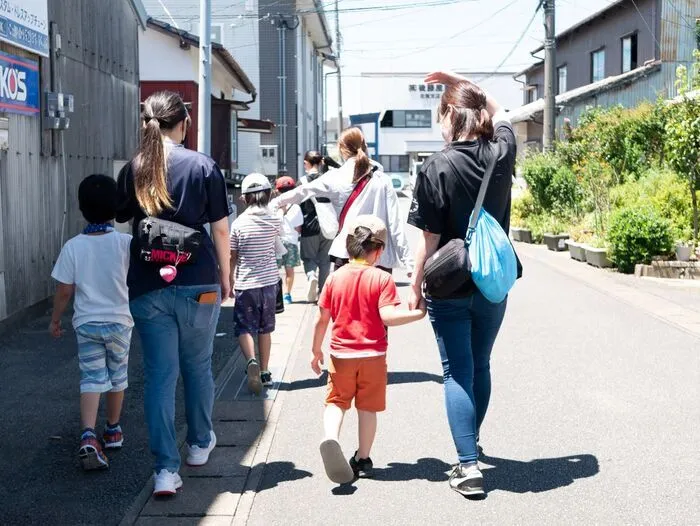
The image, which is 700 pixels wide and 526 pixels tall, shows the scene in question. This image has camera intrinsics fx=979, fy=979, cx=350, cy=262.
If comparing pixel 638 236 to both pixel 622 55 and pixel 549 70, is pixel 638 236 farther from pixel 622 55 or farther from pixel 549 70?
pixel 622 55

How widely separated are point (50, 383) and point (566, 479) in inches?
161

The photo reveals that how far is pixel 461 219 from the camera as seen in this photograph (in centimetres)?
471

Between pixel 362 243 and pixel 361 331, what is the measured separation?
45cm

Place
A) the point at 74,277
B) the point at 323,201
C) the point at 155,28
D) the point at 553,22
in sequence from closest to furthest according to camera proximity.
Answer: the point at 74,277 → the point at 323,201 → the point at 155,28 → the point at 553,22

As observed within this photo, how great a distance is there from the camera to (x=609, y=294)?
12438mm

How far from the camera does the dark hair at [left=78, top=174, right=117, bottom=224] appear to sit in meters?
5.15

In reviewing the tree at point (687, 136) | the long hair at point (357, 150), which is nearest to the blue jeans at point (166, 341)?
the long hair at point (357, 150)

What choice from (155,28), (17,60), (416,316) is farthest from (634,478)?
(155,28)

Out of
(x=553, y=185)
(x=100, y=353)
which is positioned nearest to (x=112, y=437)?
(x=100, y=353)

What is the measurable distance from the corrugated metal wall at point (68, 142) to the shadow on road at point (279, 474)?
4.93m

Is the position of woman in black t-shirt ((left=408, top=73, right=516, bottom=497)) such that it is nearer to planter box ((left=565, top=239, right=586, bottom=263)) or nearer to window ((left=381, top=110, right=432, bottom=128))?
planter box ((left=565, top=239, right=586, bottom=263))

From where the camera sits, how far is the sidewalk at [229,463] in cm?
446

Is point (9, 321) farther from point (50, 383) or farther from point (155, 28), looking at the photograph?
point (155, 28)

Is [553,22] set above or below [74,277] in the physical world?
above
